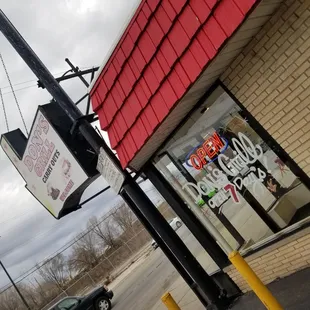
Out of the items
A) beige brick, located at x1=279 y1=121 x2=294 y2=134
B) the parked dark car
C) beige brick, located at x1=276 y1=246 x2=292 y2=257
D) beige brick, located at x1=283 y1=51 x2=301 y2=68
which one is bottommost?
beige brick, located at x1=276 y1=246 x2=292 y2=257

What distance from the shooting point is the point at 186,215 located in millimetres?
5785

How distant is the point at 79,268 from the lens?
49031mm

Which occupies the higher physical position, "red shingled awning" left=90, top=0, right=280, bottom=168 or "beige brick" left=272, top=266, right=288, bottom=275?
"red shingled awning" left=90, top=0, right=280, bottom=168

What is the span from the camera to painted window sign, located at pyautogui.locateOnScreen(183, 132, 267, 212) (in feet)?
15.2

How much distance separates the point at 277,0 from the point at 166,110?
1.67 m

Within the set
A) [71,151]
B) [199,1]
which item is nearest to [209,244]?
[71,151]

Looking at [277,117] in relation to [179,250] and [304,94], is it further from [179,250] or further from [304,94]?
[179,250]

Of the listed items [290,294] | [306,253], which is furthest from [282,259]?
[290,294]

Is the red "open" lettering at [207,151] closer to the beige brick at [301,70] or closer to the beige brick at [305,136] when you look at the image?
the beige brick at [305,136]

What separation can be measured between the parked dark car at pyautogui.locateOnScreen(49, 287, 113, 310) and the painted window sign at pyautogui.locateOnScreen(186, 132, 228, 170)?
9259 millimetres

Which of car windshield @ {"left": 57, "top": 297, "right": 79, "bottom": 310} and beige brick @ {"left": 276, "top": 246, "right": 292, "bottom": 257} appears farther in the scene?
car windshield @ {"left": 57, "top": 297, "right": 79, "bottom": 310}

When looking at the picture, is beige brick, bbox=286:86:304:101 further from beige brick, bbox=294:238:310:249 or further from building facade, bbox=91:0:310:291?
beige brick, bbox=294:238:310:249

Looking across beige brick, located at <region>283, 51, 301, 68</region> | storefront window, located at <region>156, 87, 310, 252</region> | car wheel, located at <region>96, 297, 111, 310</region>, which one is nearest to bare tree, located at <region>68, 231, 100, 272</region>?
car wheel, located at <region>96, 297, 111, 310</region>

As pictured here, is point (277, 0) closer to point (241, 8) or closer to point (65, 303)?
point (241, 8)
